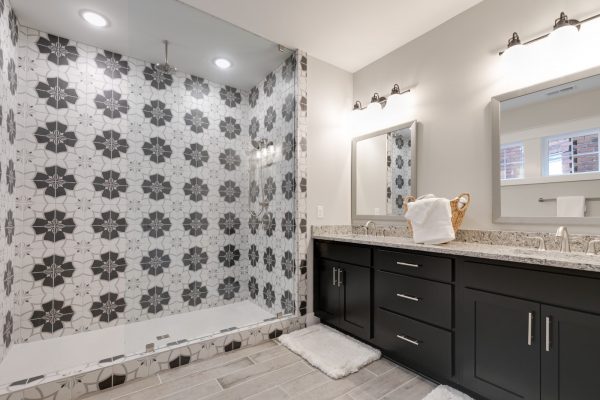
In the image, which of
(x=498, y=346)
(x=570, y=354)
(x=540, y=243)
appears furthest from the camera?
(x=540, y=243)

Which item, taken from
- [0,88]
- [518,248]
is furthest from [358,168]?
[0,88]

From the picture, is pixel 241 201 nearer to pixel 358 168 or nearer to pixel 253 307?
pixel 253 307

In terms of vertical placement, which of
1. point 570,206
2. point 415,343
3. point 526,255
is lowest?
point 415,343

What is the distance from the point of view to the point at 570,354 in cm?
119

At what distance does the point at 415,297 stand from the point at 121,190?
2577mm

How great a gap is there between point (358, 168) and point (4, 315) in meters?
2.93

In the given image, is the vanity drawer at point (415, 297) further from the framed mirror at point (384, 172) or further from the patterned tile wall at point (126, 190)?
the patterned tile wall at point (126, 190)

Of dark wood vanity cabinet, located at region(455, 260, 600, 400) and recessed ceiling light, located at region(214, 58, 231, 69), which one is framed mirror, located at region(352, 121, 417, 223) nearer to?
dark wood vanity cabinet, located at region(455, 260, 600, 400)

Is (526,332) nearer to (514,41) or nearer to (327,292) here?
(327,292)

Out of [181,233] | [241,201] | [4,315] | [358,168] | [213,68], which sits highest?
[213,68]

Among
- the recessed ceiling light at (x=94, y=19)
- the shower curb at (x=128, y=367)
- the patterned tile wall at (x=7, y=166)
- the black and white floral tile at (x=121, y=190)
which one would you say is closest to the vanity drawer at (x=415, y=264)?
the shower curb at (x=128, y=367)

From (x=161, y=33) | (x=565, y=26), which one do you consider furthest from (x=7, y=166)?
(x=565, y=26)

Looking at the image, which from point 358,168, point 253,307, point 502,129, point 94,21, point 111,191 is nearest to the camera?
point 502,129

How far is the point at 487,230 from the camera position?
1.89 meters
